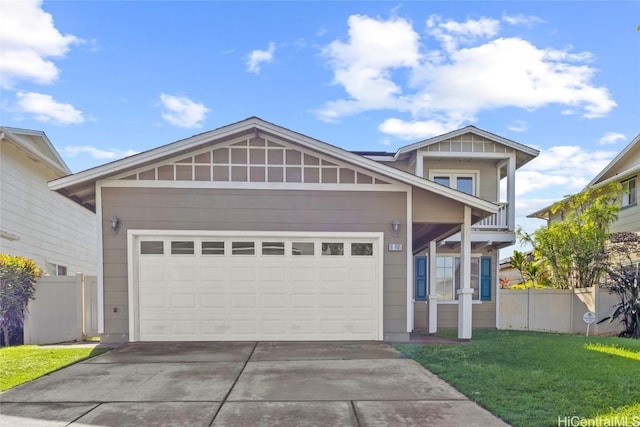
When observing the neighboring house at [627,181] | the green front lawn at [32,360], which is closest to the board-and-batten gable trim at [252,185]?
the green front lawn at [32,360]

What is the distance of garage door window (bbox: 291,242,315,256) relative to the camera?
27.6 feet

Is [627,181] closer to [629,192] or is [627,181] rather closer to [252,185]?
[629,192]

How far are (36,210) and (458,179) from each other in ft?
42.4

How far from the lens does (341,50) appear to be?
39.8 feet

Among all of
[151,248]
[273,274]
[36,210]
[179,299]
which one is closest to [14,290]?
[151,248]

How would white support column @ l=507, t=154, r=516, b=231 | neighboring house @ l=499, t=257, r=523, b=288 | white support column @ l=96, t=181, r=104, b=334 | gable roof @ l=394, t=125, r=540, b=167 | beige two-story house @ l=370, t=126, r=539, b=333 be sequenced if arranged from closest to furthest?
white support column @ l=96, t=181, r=104, b=334
gable roof @ l=394, t=125, r=540, b=167
beige two-story house @ l=370, t=126, r=539, b=333
white support column @ l=507, t=154, r=516, b=231
neighboring house @ l=499, t=257, r=523, b=288

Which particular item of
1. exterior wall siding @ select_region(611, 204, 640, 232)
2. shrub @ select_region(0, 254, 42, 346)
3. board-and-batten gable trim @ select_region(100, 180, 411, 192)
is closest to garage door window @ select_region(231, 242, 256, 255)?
board-and-batten gable trim @ select_region(100, 180, 411, 192)

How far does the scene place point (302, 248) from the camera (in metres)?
8.42

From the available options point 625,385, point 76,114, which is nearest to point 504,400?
point 625,385

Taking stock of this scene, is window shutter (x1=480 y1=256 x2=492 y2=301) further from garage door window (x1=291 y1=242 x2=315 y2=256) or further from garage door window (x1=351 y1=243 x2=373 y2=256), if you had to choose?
garage door window (x1=291 y1=242 x2=315 y2=256)

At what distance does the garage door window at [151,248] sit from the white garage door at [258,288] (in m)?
0.02

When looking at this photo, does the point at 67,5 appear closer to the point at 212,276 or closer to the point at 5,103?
the point at 5,103

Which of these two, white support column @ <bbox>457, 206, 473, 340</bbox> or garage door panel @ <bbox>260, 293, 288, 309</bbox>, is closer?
garage door panel @ <bbox>260, 293, 288, 309</bbox>

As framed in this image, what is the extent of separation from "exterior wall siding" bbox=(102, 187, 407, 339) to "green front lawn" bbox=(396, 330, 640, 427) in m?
1.69
